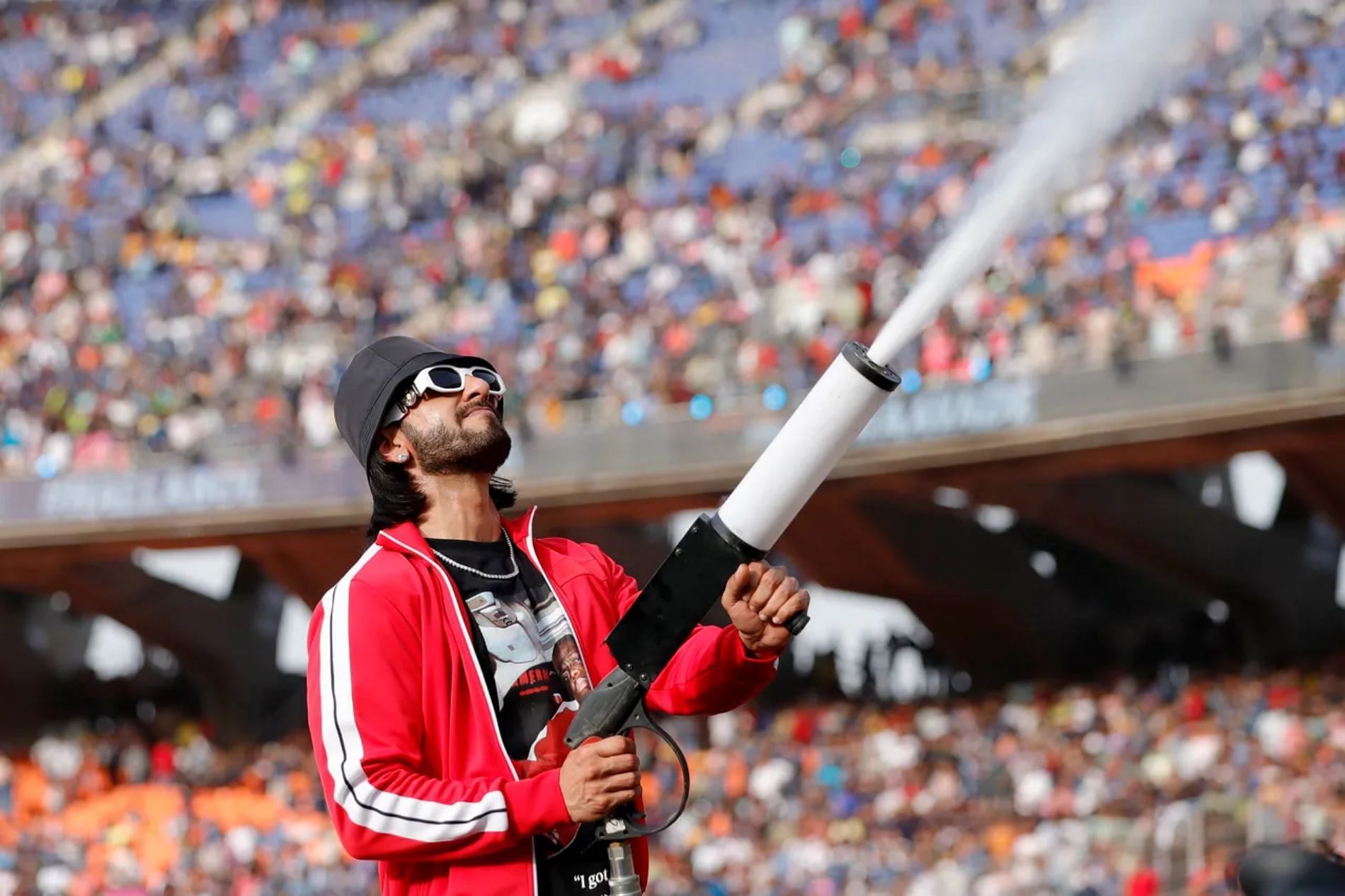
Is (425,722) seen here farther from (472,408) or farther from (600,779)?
(472,408)

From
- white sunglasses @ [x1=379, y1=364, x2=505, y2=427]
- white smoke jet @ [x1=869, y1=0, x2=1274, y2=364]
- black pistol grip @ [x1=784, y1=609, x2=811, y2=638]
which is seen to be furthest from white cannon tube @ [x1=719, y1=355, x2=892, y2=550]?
white sunglasses @ [x1=379, y1=364, x2=505, y2=427]

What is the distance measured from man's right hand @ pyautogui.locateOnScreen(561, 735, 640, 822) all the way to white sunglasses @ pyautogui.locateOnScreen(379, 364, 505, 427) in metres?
0.71

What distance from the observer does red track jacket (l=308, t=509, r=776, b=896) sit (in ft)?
9.98

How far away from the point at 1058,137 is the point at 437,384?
119cm

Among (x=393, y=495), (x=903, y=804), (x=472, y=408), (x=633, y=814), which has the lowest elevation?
(x=633, y=814)

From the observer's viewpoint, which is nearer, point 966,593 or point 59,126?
point 966,593

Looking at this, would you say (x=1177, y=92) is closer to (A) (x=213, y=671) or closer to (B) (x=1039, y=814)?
(B) (x=1039, y=814)

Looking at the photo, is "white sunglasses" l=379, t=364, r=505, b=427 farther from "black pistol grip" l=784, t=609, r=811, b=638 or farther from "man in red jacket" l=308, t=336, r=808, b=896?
"black pistol grip" l=784, t=609, r=811, b=638

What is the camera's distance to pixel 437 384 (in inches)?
133

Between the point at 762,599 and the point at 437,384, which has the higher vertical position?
the point at 437,384

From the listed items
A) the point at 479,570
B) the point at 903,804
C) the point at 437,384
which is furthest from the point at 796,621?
the point at 903,804

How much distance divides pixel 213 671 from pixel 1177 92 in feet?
35.9

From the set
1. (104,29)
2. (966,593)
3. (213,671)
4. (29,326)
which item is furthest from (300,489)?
(104,29)

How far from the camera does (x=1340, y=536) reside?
1574 centimetres
